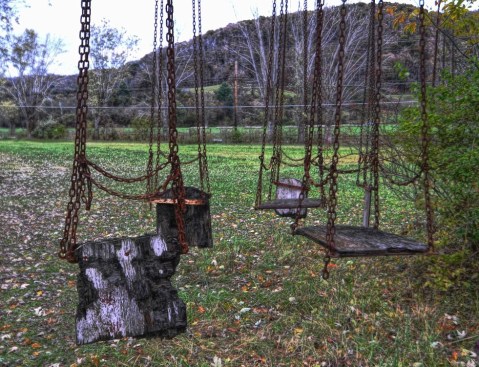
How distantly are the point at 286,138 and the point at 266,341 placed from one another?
82.9 feet

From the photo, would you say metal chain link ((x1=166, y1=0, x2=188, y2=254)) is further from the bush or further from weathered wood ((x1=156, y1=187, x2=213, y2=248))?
the bush

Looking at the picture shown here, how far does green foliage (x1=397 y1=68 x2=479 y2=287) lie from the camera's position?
4.13 m

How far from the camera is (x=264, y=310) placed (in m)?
4.55

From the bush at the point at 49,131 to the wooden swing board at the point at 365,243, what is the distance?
104 ft

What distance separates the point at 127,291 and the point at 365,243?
1.47 meters

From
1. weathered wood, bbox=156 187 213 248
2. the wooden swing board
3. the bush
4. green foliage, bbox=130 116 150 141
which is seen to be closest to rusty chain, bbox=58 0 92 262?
the wooden swing board

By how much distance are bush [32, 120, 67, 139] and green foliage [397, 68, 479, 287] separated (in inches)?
1220

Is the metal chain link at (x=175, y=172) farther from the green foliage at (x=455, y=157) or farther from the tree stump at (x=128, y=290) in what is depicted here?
the green foliage at (x=455, y=157)

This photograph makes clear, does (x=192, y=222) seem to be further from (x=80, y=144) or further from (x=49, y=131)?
(x=49, y=131)

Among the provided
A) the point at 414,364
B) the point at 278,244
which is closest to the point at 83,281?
the point at 414,364

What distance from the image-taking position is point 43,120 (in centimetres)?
3762

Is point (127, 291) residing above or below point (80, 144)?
below

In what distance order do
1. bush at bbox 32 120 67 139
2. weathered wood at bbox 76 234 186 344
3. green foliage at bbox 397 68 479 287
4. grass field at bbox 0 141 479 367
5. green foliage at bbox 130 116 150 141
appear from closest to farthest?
1. weathered wood at bbox 76 234 186 344
2. grass field at bbox 0 141 479 367
3. green foliage at bbox 397 68 479 287
4. green foliage at bbox 130 116 150 141
5. bush at bbox 32 120 67 139

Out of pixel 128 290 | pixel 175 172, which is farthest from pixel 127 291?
pixel 175 172
